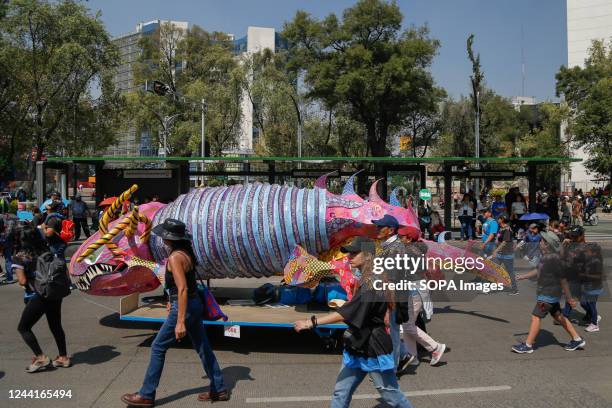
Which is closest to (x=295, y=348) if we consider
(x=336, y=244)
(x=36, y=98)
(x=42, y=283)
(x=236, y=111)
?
(x=336, y=244)

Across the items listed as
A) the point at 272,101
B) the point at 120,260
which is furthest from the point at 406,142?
the point at 120,260

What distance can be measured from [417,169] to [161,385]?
15.9 metres

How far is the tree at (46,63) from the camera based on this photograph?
30.2m

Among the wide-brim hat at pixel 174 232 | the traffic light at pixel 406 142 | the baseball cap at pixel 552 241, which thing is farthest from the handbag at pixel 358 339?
the traffic light at pixel 406 142

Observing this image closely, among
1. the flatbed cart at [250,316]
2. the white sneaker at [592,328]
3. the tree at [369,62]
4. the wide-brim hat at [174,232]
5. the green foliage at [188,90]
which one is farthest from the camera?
the green foliage at [188,90]

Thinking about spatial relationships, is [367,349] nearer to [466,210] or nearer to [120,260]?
[120,260]

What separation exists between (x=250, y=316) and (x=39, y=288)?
7.62ft

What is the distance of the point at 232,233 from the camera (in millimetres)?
7375

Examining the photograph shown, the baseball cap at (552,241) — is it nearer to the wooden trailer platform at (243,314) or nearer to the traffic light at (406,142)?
the wooden trailer platform at (243,314)

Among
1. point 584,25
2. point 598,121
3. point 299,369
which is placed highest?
point 584,25

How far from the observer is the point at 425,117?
49.5 metres

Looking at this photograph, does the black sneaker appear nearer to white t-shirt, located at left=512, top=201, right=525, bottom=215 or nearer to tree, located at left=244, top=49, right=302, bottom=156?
white t-shirt, located at left=512, top=201, right=525, bottom=215

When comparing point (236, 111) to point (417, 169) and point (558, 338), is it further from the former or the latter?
point (558, 338)

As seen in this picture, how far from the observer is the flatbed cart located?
22.4 feet
